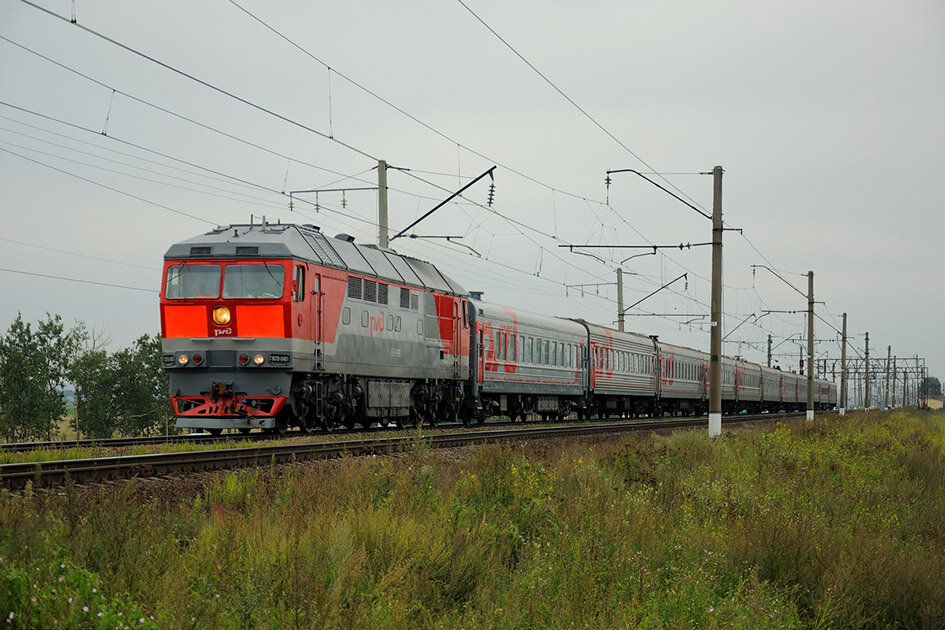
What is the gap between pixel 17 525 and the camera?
275 inches

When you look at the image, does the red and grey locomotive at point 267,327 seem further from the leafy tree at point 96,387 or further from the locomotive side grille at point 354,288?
the leafy tree at point 96,387

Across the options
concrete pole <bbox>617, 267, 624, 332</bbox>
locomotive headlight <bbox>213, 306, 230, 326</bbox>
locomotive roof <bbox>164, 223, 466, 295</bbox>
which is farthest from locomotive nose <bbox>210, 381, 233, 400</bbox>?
concrete pole <bbox>617, 267, 624, 332</bbox>

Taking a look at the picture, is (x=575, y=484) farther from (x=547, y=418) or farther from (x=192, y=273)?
(x=547, y=418)

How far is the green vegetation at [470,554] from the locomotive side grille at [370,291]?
1026 cm

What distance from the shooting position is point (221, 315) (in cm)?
2008

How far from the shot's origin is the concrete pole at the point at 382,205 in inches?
1154

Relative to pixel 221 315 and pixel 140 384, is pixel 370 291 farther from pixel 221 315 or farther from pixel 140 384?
pixel 140 384

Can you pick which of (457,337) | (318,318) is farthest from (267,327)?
(457,337)

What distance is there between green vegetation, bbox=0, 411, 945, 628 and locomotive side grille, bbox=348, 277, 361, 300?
9.58m

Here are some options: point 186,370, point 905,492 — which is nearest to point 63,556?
point 905,492

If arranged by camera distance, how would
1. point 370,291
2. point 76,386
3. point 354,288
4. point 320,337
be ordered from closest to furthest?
1. point 320,337
2. point 354,288
3. point 370,291
4. point 76,386

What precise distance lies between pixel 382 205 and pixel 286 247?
10.2 metres

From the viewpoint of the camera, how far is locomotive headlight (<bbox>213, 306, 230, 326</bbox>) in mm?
20047

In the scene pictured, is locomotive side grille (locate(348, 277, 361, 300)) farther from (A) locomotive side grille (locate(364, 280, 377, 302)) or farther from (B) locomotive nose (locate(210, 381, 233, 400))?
(B) locomotive nose (locate(210, 381, 233, 400))
